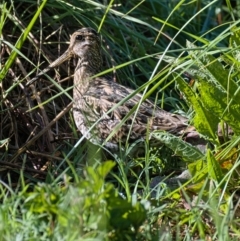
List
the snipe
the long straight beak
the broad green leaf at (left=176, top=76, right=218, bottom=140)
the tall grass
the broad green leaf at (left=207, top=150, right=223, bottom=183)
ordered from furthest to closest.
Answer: the long straight beak < the snipe < the broad green leaf at (left=176, top=76, right=218, bottom=140) < the broad green leaf at (left=207, top=150, right=223, bottom=183) < the tall grass

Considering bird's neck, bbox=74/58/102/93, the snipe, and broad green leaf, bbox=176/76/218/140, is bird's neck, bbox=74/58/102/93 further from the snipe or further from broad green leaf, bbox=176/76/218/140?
broad green leaf, bbox=176/76/218/140

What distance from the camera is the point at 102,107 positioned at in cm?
566

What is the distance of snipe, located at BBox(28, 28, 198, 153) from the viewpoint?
5348mm

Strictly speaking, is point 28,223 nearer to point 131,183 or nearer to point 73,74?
point 131,183

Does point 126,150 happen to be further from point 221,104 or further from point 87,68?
point 87,68

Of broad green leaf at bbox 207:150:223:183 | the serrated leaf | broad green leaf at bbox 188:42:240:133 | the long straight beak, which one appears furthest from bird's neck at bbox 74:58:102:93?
broad green leaf at bbox 207:150:223:183

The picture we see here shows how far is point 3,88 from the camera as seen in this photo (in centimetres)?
577

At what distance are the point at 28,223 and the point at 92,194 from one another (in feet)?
0.96

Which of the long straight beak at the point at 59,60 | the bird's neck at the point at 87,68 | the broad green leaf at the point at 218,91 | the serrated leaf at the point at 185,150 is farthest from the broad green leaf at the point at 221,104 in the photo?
the bird's neck at the point at 87,68

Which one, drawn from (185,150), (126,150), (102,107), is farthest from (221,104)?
(102,107)

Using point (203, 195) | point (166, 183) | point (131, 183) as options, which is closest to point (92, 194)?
point (203, 195)

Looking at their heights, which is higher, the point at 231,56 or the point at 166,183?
the point at 231,56

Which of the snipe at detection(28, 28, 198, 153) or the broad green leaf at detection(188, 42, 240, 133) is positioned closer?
the broad green leaf at detection(188, 42, 240, 133)

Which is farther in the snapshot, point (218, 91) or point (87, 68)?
point (87, 68)
